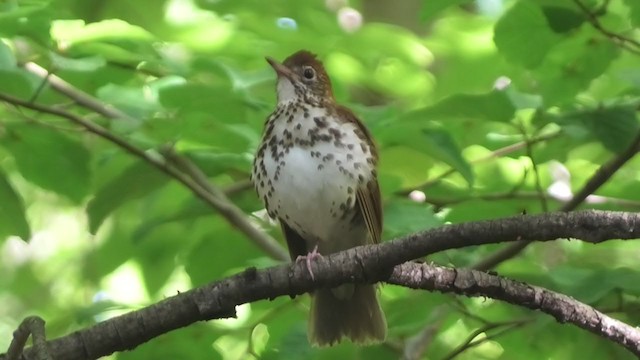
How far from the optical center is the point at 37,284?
19.7 feet

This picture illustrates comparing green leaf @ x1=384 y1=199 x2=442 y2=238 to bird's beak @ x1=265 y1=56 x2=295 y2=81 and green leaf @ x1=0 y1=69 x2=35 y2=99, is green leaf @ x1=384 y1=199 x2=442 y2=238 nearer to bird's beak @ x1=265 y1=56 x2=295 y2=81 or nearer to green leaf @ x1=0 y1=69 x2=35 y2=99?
bird's beak @ x1=265 y1=56 x2=295 y2=81

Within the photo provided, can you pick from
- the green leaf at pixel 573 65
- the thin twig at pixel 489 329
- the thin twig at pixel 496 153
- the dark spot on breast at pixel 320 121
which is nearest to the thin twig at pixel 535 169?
the thin twig at pixel 496 153

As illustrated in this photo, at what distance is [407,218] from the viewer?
3.42 metres

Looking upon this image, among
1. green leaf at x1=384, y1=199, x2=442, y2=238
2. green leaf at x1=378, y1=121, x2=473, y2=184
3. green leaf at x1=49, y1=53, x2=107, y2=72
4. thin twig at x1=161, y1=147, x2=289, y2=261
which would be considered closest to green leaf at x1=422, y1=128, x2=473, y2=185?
green leaf at x1=378, y1=121, x2=473, y2=184

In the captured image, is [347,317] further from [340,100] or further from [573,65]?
[573,65]

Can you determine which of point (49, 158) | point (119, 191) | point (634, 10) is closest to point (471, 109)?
point (634, 10)

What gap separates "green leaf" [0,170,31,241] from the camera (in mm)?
3338

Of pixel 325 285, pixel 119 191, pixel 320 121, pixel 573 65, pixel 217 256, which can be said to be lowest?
pixel 217 256

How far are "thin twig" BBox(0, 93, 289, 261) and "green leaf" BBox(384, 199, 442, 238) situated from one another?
504mm

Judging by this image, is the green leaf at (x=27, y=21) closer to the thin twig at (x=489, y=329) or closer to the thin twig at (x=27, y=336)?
the thin twig at (x=27, y=336)

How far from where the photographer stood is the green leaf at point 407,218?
3.29 meters

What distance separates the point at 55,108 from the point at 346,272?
1.46 m

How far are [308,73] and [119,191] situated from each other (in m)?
0.98

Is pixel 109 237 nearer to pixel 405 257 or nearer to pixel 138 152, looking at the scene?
pixel 138 152
